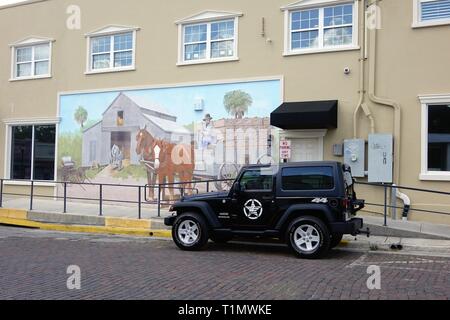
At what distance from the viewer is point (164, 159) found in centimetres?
1684

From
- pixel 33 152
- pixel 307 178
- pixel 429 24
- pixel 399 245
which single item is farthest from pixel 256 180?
pixel 33 152

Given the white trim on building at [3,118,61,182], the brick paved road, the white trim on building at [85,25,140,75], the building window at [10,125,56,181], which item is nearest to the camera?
the brick paved road

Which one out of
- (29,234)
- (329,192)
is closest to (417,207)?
(329,192)

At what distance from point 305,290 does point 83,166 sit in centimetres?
1311

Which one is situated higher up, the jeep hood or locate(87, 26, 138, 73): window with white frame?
locate(87, 26, 138, 73): window with white frame

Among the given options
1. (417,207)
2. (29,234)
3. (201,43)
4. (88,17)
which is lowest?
(29,234)

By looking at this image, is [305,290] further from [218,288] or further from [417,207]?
[417,207]

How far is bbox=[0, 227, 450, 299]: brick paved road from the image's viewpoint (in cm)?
673

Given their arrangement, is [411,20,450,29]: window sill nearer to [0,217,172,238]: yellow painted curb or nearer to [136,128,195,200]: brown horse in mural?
[136,128,195,200]: brown horse in mural

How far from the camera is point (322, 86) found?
14.8 m

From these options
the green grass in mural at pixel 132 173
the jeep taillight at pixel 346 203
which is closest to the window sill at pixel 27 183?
the green grass in mural at pixel 132 173

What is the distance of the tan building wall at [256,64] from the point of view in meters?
13.7

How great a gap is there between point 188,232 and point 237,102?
6213 mm

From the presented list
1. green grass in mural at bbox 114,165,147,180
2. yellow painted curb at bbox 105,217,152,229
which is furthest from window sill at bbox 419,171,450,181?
green grass in mural at bbox 114,165,147,180
